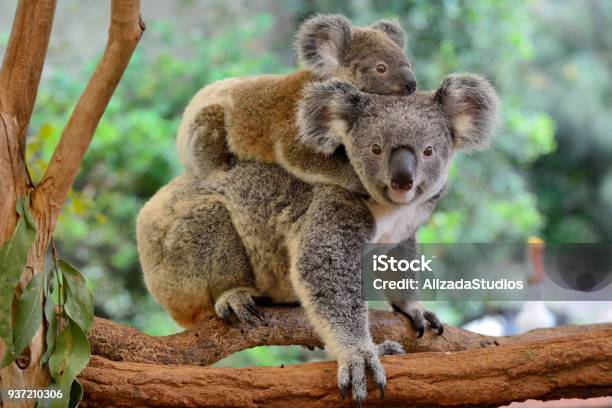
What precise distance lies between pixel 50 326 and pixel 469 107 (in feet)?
5.73

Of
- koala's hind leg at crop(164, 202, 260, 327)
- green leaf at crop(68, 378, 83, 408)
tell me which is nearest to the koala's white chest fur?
koala's hind leg at crop(164, 202, 260, 327)

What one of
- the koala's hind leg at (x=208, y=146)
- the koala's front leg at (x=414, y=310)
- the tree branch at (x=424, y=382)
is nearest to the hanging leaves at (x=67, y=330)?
the tree branch at (x=424, y=382)

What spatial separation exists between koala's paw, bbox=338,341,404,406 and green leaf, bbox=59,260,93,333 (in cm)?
85

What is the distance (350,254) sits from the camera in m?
2.85

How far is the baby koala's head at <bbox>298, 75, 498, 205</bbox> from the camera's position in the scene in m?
2.77

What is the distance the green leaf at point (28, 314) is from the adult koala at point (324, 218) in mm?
772

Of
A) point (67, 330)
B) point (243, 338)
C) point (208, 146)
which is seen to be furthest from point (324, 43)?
point (67, 330)

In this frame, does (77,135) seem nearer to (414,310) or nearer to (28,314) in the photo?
(28,314)

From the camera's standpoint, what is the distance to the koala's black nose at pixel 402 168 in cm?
262

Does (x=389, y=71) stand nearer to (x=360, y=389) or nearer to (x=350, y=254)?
(x=350, y=254)

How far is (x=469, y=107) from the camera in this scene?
3.02 meters

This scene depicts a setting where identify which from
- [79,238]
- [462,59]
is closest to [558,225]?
[462,59]

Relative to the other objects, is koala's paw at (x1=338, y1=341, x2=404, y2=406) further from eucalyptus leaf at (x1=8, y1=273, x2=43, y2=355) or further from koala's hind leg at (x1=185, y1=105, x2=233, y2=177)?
koala's hind leg at (x1=185, y1=105, x2=233, y2=177)

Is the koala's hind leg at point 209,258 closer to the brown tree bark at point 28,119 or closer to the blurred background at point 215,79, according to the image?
the brown tree bark at point 28,119
